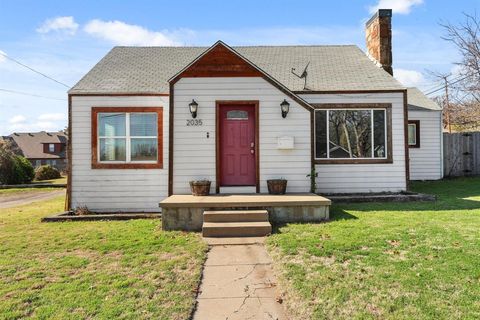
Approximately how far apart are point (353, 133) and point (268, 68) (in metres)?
3.79

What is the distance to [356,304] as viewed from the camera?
364 cm

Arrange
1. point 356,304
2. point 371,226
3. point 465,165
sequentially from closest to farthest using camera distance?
point 356,304
point 371,226
point 465,165

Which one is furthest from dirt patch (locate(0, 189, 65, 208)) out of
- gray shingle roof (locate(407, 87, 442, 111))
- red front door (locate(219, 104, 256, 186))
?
gray shingle roof (locate(407, 87, 442, 111))

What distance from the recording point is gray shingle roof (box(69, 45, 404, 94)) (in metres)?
10.4

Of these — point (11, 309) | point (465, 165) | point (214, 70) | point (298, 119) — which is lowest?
point (11, 309)

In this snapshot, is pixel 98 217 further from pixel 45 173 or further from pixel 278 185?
pixel 45 173

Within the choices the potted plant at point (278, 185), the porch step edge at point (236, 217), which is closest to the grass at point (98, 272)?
the porch step edge at point (236, 217)

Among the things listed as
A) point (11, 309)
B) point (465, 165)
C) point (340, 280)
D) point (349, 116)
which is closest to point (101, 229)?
point (11, 309)

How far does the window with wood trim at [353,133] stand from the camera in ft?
35.1

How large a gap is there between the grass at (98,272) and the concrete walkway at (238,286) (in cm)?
20

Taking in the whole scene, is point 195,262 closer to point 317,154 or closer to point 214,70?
point 214,70

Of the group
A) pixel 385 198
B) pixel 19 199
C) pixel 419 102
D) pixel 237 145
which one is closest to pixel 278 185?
pixel 237 145

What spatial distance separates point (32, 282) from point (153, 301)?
1.75 metres

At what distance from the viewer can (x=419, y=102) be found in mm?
16234
